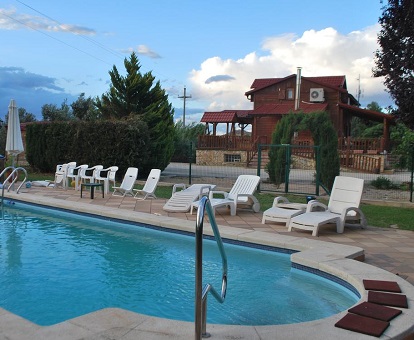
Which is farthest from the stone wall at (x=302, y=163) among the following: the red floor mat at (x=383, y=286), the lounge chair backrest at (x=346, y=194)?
the red floor mat at (x=383, y=286)

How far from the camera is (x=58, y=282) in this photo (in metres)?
5.23

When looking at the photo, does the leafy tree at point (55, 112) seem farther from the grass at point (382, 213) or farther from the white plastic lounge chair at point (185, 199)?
the white plastic lounge chair at point (185, 199)

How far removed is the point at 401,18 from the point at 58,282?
310 inches

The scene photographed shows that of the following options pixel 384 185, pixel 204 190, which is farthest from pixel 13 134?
pixel 384 185

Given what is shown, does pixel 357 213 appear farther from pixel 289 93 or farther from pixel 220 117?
pixel 289 93

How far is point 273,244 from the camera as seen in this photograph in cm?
650

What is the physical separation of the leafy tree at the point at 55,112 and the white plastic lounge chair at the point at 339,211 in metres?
33.5

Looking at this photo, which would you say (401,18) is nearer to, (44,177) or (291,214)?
(291,214)

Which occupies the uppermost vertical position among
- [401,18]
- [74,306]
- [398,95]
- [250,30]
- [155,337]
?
[250,30]

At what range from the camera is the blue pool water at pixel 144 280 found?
4.45m

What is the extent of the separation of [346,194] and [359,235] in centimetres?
97

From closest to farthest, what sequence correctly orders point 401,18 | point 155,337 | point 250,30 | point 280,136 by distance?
point 155,337
point 401,18
point 250,30
point 280,136

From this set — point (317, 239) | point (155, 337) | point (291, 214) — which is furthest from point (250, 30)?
point (155, 337)

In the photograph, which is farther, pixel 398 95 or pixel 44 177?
pixel 44 177
